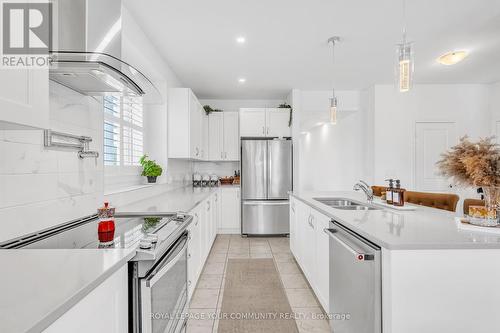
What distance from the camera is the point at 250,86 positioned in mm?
4660

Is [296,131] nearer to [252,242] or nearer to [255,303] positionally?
[252,242]

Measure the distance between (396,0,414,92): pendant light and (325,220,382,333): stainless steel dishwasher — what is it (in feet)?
3.42

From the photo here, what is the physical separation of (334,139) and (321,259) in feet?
16.8

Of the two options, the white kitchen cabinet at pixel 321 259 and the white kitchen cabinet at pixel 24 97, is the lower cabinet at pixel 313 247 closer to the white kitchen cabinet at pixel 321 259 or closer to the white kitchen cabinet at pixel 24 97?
the white kitchen cabinet at pixel 321 259

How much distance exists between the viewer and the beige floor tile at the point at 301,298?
7.80ft

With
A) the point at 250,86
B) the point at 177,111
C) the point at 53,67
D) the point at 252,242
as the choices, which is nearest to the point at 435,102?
the point at 250,86

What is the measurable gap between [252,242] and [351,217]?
9.48ft

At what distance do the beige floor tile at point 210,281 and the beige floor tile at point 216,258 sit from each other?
46 centimetres

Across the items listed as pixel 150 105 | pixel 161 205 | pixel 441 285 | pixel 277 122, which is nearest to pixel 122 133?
pixel 150 105

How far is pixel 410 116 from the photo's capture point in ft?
15.9

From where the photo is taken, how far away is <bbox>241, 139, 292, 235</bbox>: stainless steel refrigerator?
4695mm

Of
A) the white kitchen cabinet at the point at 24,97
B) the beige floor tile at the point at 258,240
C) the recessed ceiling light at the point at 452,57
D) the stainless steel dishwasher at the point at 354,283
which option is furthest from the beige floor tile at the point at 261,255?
the recessed ceiling light at the point at 452,57

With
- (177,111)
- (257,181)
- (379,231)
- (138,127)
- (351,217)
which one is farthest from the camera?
(257,181)

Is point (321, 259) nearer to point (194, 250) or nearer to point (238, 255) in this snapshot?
point (194, 250)
